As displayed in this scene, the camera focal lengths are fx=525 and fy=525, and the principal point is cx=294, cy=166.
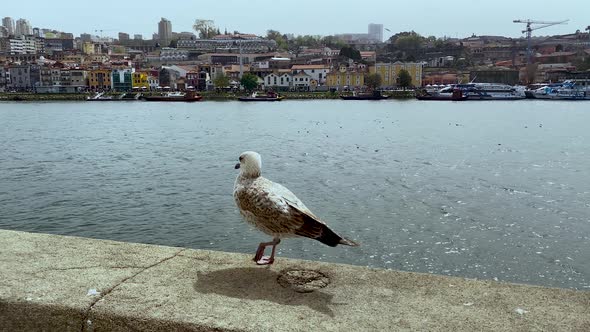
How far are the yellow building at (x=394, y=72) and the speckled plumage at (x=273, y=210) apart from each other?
105 meters

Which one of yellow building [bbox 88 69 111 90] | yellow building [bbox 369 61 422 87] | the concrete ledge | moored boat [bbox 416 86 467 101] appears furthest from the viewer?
yellow building [bbox 369 61 422 87]

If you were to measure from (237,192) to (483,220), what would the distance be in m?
9.19

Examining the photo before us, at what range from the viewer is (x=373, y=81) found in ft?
326

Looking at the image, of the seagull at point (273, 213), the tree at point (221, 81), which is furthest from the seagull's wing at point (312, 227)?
the tree at point (221, 81)

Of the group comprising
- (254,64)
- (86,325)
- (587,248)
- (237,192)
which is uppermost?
(254,64)

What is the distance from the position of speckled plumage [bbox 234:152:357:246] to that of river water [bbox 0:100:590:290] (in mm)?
5622

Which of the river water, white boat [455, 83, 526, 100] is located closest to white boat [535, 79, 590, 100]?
white boat [455, 83, 526, 100]

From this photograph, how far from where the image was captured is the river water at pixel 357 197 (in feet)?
28.6

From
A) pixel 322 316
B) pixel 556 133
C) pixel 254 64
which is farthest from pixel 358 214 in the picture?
pixel 254 64

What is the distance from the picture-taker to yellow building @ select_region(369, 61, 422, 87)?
343 feet

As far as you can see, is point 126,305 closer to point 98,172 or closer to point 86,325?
point 86,325

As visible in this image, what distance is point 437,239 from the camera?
939 centimetres

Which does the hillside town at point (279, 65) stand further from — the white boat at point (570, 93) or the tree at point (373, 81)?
the white boat at point (570, 93)

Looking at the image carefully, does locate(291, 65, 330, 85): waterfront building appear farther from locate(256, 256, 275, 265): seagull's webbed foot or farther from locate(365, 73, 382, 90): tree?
locate(256, 256, 275, 265): seagull's webbed foot
